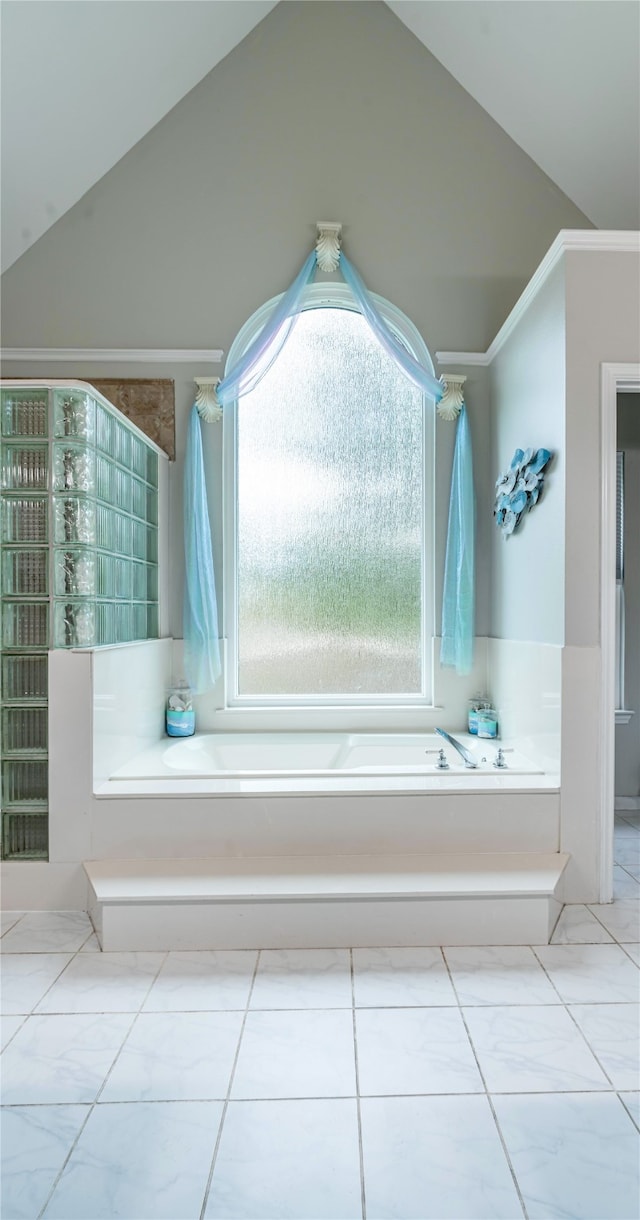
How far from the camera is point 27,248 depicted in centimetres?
311

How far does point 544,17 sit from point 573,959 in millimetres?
3387

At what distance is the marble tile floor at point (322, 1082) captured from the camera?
3.92 ft

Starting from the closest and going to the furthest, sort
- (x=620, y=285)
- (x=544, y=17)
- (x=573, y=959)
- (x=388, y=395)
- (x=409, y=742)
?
(x=573, y=959), (x=620, y=285), (x=544, y=17), (x=409, y=742), (x=388, y=395)

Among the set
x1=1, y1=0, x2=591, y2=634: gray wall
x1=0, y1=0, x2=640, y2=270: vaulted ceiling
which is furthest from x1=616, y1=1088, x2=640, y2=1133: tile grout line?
x1=0, y1=0, x2=640, y2=270: vaulted ceiling

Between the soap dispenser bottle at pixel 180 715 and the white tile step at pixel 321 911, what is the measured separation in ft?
3.32

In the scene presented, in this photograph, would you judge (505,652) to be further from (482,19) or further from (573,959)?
(482,19)

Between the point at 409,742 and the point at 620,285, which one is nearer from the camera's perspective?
the point at 620,285

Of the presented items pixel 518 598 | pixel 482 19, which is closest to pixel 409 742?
pixel 518 598

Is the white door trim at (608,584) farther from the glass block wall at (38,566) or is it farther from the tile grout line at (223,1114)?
the glass block wall at (38,566)

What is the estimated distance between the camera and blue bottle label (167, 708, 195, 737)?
121 inches

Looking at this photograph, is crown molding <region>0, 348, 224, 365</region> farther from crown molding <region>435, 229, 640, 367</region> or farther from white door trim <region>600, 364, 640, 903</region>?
white door trim <region>600, 364, 640, 903</region>

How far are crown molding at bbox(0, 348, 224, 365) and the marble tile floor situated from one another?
2441mm

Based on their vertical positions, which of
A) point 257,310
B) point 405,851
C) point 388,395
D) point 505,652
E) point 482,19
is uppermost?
point 482,19

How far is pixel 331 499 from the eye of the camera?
329cm
